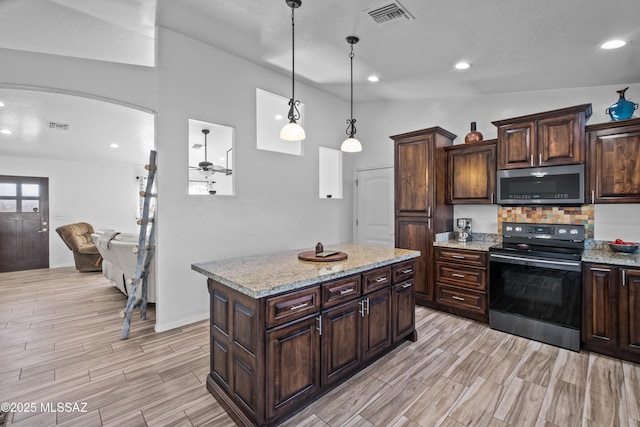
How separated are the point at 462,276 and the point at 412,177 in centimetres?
142

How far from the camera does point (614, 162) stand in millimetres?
2830

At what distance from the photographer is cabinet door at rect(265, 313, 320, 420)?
1700mm

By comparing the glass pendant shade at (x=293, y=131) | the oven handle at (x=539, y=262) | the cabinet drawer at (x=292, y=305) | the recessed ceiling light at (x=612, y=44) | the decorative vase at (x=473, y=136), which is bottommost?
the cabinet drawer at (x=292, y=305)

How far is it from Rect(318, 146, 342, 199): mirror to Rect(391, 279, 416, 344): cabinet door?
9.00 ft

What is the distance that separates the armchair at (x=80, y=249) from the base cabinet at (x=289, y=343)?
5.70 m

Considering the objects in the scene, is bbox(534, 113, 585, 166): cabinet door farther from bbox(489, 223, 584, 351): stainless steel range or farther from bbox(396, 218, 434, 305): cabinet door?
bbox(396, 218, 434, 305): cabinet door

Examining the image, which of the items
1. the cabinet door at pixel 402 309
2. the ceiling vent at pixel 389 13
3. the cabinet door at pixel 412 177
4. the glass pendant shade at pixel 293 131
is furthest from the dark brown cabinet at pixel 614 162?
the glass pendant shade at pixel 293 131

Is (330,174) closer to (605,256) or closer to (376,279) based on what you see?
(376,279)

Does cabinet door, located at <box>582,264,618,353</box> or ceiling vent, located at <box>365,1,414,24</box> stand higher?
ceiling vent, located at <box>365,1,414,24</box>

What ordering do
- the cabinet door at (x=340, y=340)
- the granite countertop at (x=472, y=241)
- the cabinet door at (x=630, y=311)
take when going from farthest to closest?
the granite countertop at (x=472, y=241) < the cabinet door at (x=630, y=311) < the cabinet door at (x=340, y=340)

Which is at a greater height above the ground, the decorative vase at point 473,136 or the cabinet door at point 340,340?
the decorative vase at point 473,136

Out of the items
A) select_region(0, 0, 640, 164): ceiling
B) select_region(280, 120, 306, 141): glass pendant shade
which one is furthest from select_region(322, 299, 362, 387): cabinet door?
select_region(0, 0, 640, 164): ceiling

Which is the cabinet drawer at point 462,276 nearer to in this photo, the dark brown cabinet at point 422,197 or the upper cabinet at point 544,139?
the dark brown cabinet at point 422,197

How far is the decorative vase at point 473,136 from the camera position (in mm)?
3762
